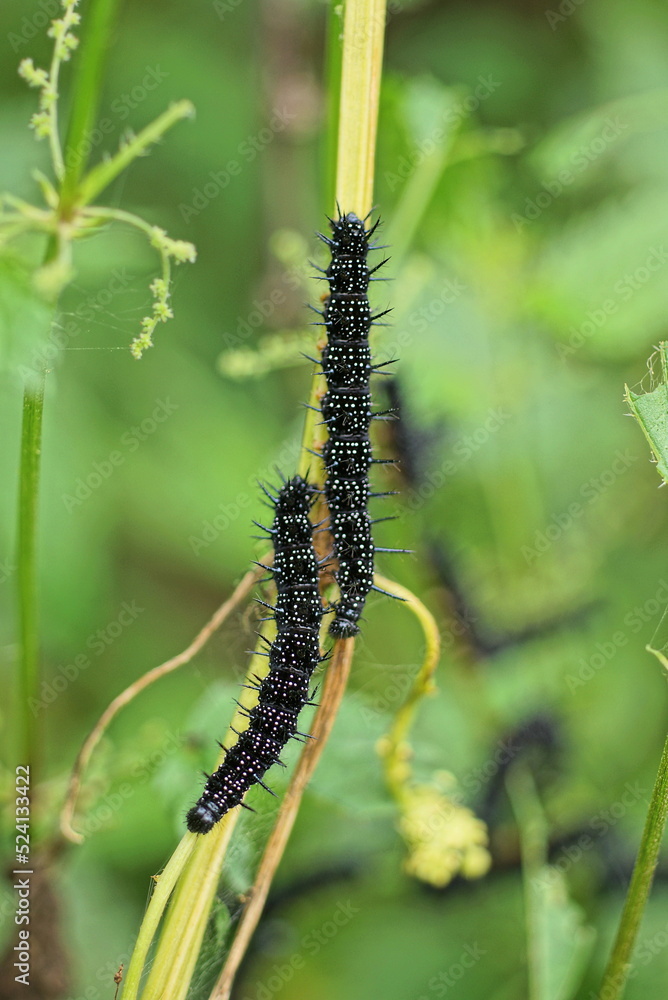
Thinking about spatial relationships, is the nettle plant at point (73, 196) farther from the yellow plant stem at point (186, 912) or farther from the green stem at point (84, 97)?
the yellow plant stem at point (186, 912)

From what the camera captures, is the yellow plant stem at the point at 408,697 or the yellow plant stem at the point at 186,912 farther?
the yellow plant stem at the point at 408,697

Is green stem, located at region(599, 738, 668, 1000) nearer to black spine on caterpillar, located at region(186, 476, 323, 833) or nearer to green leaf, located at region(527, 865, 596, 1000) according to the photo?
green leaf, located at region(527, 865, 596, 1000)

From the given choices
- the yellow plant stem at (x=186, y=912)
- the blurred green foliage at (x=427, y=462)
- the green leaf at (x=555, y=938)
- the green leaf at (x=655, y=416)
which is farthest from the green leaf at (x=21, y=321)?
the green leaf at (x=555, y=938)

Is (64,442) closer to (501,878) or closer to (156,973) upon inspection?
(156,973)

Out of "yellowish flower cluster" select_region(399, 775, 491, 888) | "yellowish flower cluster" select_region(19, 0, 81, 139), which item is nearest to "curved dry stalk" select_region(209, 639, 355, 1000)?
"yellowish flower cluster" select_region(399, 775, 491, 888)

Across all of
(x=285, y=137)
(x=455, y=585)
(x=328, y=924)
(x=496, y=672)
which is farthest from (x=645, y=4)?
(x=328, y=924)

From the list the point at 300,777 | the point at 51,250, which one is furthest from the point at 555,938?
the point at 51,250

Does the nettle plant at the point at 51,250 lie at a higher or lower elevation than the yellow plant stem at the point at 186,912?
higher

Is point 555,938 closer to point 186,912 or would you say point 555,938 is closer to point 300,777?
point 300,777
